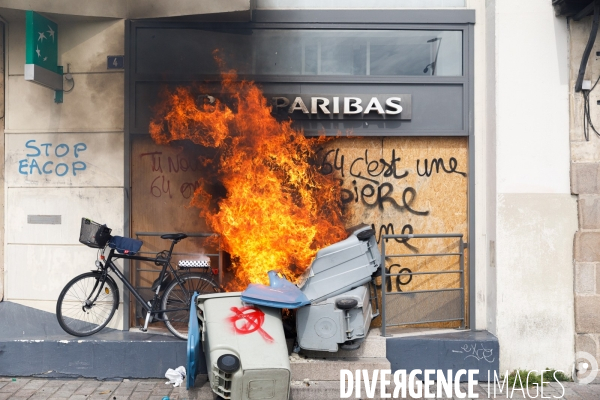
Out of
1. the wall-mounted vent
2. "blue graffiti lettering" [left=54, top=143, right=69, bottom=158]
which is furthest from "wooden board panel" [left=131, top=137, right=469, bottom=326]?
the wall-mounted vent

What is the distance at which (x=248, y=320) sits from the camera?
18.7 feet

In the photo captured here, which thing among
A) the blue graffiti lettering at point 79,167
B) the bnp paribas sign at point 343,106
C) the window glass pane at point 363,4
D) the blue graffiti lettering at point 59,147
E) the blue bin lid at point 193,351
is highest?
the window glass pane at point 363,4

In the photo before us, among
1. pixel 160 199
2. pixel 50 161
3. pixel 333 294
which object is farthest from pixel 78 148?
pixel 333 294

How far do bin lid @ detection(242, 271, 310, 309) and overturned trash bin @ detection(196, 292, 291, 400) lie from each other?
93 millimetres

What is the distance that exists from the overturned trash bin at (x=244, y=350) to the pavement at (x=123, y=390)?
82cm

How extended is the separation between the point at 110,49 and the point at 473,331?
5.72 metres

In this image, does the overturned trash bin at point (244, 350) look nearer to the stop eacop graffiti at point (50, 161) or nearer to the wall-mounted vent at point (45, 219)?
the wall-mounted vent at point (45, 219)

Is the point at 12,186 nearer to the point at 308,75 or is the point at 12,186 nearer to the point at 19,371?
the point at 19,371

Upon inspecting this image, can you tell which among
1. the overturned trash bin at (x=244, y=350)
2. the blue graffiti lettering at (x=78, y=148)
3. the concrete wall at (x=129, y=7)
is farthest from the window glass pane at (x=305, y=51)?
the overturned trash bin at (x=244, y=350)

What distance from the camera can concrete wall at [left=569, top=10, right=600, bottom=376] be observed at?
714 cm

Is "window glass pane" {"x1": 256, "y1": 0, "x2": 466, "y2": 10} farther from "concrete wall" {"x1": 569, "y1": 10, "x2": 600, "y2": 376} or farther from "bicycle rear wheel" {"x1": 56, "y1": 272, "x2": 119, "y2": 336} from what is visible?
"bicycle rear wheel" {"x1": 56, "y1": 272, "x2": 119, "y2": 336}

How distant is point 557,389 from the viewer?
6883mm

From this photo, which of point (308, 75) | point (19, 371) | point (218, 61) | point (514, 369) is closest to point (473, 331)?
point (514, 369)

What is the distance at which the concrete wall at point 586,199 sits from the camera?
714 centimetres
